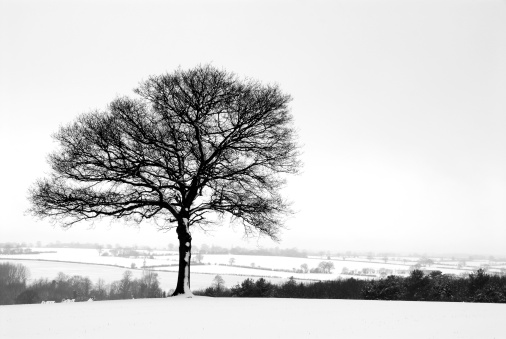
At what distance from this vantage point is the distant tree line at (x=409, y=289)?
100ft

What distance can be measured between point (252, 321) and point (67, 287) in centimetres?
7139

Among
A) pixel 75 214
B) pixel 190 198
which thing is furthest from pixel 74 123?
pixel 190 198

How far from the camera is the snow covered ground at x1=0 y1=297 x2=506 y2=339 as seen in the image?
11445 millimetres

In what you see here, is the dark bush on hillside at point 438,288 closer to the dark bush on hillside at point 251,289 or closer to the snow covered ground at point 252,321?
the dark bush on hillside at point 251,289

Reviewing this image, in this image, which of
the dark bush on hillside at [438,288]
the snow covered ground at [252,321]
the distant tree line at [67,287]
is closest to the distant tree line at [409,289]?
the dark bush on hillside at [438,288]

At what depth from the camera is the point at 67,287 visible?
75250mm

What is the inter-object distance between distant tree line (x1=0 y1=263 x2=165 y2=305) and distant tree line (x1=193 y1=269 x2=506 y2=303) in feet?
110

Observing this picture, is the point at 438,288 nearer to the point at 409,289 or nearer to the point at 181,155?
the point at 409,289

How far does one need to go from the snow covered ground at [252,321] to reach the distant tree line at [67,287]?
166 feet

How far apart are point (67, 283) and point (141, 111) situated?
209 feet

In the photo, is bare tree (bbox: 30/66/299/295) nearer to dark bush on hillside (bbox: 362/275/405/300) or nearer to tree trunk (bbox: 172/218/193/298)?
tree trunk (bbox: 172/218/193/298)

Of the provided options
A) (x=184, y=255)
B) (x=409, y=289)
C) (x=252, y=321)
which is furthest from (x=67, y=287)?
(x=252, y=321)

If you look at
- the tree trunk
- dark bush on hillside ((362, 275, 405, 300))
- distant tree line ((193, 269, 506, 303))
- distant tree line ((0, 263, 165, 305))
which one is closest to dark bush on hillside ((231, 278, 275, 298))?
distant tree line ((193, 269, 506, 303))

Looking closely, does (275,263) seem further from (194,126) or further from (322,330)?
(322,330)
